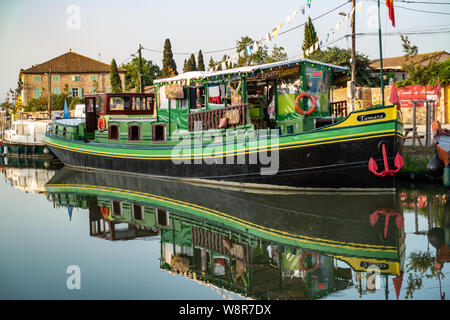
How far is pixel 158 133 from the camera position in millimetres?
17562

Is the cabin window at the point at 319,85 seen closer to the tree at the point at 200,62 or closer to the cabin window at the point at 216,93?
the cabin window at the point at 216,93

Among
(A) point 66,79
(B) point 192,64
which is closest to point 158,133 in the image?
(A) point 66,79

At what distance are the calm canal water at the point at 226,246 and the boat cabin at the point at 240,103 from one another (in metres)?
2.53

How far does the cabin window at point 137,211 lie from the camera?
1144 cm

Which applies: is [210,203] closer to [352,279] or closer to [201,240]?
[201,240]

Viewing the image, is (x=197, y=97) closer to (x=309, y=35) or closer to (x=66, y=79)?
(x=309, y=35)

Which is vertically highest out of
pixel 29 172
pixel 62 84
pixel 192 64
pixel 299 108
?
pixel 192 64

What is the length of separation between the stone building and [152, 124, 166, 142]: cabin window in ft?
152

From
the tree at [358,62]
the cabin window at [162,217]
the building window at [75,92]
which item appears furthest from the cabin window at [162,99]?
the building window at [75,92]

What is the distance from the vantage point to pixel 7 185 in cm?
1812

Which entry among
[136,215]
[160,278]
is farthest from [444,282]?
[136,215]

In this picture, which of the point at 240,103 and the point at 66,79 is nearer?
the point at 240,103

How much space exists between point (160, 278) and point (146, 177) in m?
11.2

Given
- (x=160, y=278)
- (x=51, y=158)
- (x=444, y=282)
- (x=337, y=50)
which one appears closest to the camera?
(x=444, y=282)
